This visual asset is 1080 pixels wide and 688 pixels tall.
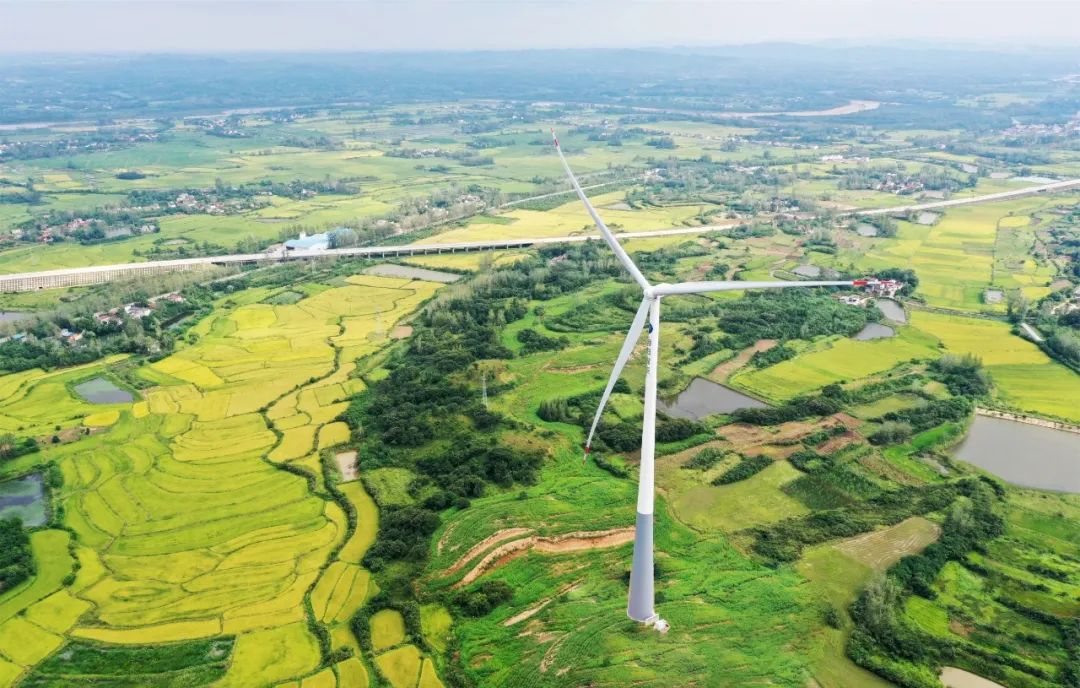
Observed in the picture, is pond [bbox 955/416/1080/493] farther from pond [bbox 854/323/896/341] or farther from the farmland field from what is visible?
pond [bbox 854/323/896/341]

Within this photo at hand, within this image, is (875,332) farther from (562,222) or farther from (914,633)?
(562,222)

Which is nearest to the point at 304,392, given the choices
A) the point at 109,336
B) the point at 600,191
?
the point at 109,336

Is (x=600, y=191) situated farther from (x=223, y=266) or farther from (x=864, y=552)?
(x=864, y=552)

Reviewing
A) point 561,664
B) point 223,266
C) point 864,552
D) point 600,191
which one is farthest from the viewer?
point 600,191

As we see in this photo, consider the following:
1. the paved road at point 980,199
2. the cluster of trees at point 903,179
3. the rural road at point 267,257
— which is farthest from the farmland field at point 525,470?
the cluster of trees at point 903,179

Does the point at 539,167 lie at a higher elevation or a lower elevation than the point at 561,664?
higher
